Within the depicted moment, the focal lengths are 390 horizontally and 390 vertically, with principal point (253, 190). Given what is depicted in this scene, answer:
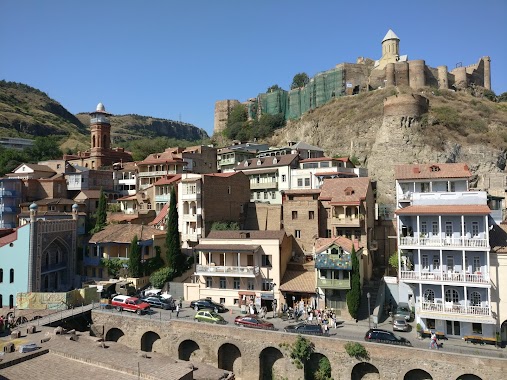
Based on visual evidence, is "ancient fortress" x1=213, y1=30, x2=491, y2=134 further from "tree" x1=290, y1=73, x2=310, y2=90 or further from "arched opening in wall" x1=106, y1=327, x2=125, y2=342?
"arched opening in wall" x1=106, y1=327, x2=125, y2=342

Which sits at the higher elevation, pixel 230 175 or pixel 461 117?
pixel 461 117

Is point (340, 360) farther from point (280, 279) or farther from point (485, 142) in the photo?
point (485, 142)

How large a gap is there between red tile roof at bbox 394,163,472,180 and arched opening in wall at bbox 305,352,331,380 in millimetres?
18559

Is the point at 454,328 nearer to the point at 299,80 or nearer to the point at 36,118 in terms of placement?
the point at 299,80

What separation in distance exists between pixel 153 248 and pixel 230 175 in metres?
12.7

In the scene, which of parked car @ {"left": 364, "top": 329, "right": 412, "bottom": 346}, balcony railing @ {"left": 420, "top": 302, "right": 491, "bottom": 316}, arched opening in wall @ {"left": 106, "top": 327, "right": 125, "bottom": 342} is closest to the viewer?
parked car @ {"left": 364, "top": 329, "right": 412, "bottom": 346}

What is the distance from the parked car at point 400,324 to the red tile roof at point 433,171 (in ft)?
43.8

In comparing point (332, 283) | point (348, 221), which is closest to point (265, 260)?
point (332, 283)

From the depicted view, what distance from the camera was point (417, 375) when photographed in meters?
24.7

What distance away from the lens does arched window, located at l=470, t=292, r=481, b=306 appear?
27.9 metres

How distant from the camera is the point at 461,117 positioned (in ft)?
218

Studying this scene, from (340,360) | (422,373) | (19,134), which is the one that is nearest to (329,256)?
(340,360)

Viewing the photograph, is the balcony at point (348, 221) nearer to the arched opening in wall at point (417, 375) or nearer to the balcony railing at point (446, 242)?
the balcony railing at point (446, 242)

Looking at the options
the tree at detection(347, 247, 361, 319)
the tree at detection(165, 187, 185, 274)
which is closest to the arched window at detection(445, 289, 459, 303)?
the tree at detection(347, 247, 361, 319)
